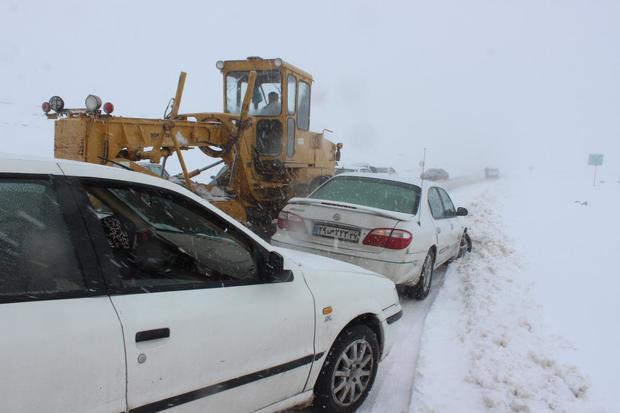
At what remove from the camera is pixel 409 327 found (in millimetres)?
5004

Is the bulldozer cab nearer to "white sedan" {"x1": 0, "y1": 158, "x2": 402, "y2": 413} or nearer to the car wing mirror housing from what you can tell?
"white sedan" {"x1": 0, "y1": 158, "x2": 402, "y2": 413}

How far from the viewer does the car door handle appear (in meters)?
1.96

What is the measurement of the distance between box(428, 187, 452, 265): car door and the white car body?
0.91ft

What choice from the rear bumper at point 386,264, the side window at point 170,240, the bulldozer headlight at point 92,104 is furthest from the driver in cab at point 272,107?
the side window at point 170,240

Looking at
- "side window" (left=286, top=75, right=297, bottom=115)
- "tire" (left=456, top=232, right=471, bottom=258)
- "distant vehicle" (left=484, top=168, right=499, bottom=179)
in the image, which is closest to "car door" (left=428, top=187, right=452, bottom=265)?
"tire" (left=456, top=232, right=471, bottom=258)

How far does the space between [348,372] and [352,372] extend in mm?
60

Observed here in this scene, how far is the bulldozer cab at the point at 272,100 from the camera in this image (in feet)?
28.8

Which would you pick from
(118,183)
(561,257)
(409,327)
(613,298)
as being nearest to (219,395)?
(118,183)

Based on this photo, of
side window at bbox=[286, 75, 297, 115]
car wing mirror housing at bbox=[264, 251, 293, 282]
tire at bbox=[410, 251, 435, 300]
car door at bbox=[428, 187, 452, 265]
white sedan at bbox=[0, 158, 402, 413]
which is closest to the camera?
white sedan at bbox=[0, 158, 402, 413]

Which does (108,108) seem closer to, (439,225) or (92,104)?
(92,104)

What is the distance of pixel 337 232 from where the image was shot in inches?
211

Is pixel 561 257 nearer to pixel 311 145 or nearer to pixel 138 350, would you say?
pixel 311 145

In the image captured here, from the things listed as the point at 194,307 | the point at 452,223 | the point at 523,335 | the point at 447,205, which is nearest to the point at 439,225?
the point at 452,223

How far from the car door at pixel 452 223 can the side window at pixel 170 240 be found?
4.88m
